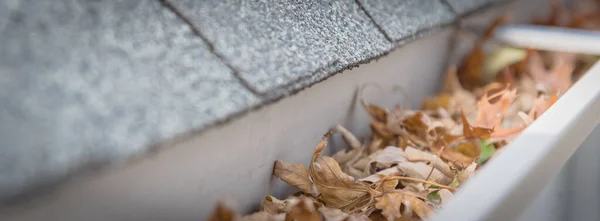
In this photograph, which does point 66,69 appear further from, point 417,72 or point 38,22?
point 417,72

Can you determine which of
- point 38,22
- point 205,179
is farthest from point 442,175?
point 38,22

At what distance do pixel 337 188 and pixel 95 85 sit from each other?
46cm

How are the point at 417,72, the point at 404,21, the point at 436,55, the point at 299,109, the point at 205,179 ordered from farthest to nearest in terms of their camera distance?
the point at 436,55, the point at 417,72, the point at 404,21, the point at 299,109, the point at 205,179

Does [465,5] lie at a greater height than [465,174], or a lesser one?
greater

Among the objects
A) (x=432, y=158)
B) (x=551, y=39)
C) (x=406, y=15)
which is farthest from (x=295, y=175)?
(x=551, y=39)

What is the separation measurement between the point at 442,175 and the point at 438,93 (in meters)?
0.65

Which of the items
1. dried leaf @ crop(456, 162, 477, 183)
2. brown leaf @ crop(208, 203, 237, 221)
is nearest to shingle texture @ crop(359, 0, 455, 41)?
dried leaf @ crop(456, 162, 477, 183)

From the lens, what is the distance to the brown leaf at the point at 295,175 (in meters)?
0.99

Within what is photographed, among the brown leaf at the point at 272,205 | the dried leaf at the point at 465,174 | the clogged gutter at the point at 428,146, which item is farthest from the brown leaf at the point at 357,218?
→ the dried leaf at the point at 465,174

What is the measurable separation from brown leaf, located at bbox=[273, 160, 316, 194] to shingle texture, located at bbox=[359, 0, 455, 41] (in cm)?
35

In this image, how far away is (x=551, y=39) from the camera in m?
1.69

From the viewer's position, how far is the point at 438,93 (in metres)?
1.69

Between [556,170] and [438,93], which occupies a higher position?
[556,170]

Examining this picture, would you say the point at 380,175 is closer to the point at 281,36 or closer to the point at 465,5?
the point at 281,36
